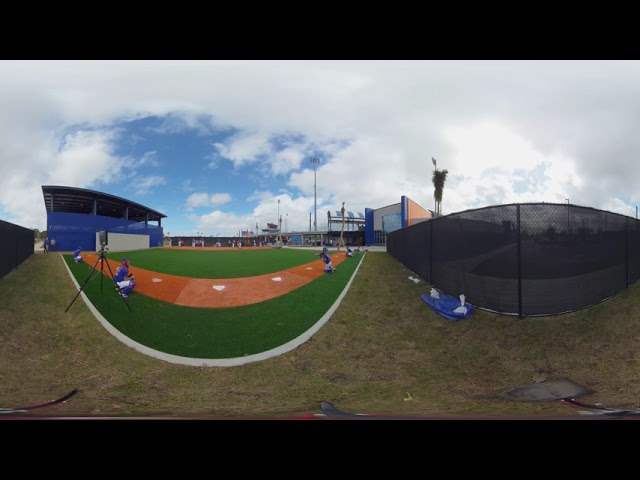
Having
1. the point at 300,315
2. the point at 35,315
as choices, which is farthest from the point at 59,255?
the point at 300,315

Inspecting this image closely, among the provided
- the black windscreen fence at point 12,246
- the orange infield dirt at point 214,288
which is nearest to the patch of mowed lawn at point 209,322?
the orange infield dirt at point 214,288

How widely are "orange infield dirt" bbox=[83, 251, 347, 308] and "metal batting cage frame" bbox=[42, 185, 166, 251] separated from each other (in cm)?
278

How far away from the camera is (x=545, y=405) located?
11.1 ft

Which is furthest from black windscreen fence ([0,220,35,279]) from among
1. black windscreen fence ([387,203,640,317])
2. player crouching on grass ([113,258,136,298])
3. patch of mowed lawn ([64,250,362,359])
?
black windscreen fence ([387,203,640,317])

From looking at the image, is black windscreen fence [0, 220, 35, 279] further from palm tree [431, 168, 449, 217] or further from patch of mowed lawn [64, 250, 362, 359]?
palm tree [431, 168, 449, 217]

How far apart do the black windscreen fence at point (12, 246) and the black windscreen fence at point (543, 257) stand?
13.9 m

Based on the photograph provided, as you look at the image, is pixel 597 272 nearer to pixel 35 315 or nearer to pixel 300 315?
pixel 300 315

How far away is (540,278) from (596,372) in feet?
6.22

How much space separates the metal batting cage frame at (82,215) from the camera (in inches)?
421

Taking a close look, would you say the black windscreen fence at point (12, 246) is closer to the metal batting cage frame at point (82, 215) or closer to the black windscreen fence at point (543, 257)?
the metal batting cage frame at point (82, 215)

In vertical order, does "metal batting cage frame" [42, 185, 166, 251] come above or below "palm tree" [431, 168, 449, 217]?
below

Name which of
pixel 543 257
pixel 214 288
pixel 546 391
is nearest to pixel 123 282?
pixel 214 288

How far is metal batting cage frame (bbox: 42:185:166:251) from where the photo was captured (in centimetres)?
1069

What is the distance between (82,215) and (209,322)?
→ 951cm
